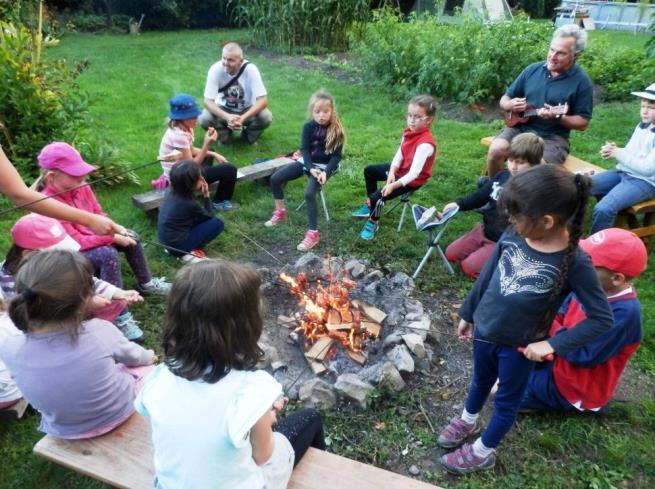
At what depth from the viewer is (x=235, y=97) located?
6457mm

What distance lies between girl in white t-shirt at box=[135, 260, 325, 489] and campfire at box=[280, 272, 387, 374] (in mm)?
1567

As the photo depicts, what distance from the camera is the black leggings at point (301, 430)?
2.15 meters

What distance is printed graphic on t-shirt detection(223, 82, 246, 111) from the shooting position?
6402 mm

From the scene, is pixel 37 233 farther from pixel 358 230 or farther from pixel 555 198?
pixel 555 198

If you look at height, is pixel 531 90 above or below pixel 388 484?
above

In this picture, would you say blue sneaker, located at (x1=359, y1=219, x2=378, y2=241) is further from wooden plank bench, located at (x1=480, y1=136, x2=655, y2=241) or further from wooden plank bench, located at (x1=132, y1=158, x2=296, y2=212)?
wooden plank bench, located at (x1=480, y1=136, x2=655, y2=241)

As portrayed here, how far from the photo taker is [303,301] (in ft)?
12.1

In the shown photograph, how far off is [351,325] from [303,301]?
476 mm

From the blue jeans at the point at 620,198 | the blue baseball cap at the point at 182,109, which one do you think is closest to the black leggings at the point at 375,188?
the blue jeans at the point at 620,198

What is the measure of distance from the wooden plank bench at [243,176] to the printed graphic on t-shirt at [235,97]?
119 cm

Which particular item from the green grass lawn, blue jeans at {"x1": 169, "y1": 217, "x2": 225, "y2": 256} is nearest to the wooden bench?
the green grass lawn

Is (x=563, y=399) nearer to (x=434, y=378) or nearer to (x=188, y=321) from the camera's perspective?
(x=434, y=378)

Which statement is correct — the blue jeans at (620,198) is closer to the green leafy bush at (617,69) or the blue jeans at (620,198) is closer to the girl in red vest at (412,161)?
the girl in red vest at (412,161)

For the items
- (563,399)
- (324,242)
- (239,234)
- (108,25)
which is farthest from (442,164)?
(108,25)
